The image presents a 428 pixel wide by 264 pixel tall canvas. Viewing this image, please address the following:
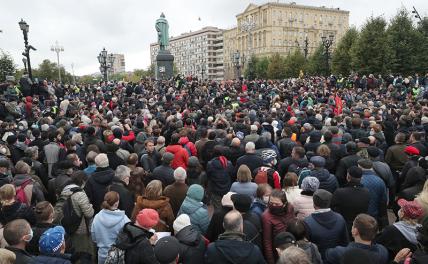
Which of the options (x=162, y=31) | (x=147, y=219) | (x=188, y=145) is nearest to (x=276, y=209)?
(x=147, y=219)

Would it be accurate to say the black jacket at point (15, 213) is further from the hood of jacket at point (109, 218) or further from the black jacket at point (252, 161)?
the black jacket at point (252, 161)

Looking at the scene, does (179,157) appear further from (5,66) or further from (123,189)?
(5,66)

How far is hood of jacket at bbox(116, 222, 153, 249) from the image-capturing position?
152 inches

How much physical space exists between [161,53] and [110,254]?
33.1 metres

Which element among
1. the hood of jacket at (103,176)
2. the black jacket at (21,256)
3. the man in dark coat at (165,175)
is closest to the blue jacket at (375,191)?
the man in dark coat at (165,175)

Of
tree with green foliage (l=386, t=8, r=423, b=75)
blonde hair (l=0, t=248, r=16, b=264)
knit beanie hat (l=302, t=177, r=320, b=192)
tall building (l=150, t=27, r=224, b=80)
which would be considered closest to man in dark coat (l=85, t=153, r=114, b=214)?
blonde hair (l=0, t=248, r=16, b=264)

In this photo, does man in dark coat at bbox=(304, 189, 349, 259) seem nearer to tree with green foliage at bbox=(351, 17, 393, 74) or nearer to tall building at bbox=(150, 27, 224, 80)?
tree with green foliage at bbox=(351, 17, 393, 74)

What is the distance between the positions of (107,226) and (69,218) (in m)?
0.75

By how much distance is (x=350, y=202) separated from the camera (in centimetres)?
513

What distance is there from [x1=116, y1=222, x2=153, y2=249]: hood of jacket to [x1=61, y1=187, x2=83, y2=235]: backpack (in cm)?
139

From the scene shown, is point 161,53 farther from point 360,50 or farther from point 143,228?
point 143,228

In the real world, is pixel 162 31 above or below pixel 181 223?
above

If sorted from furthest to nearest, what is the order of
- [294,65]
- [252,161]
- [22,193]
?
[294,65]
[252,161]
[22,193]

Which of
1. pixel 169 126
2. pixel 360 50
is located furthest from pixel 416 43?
pixel 169 126
